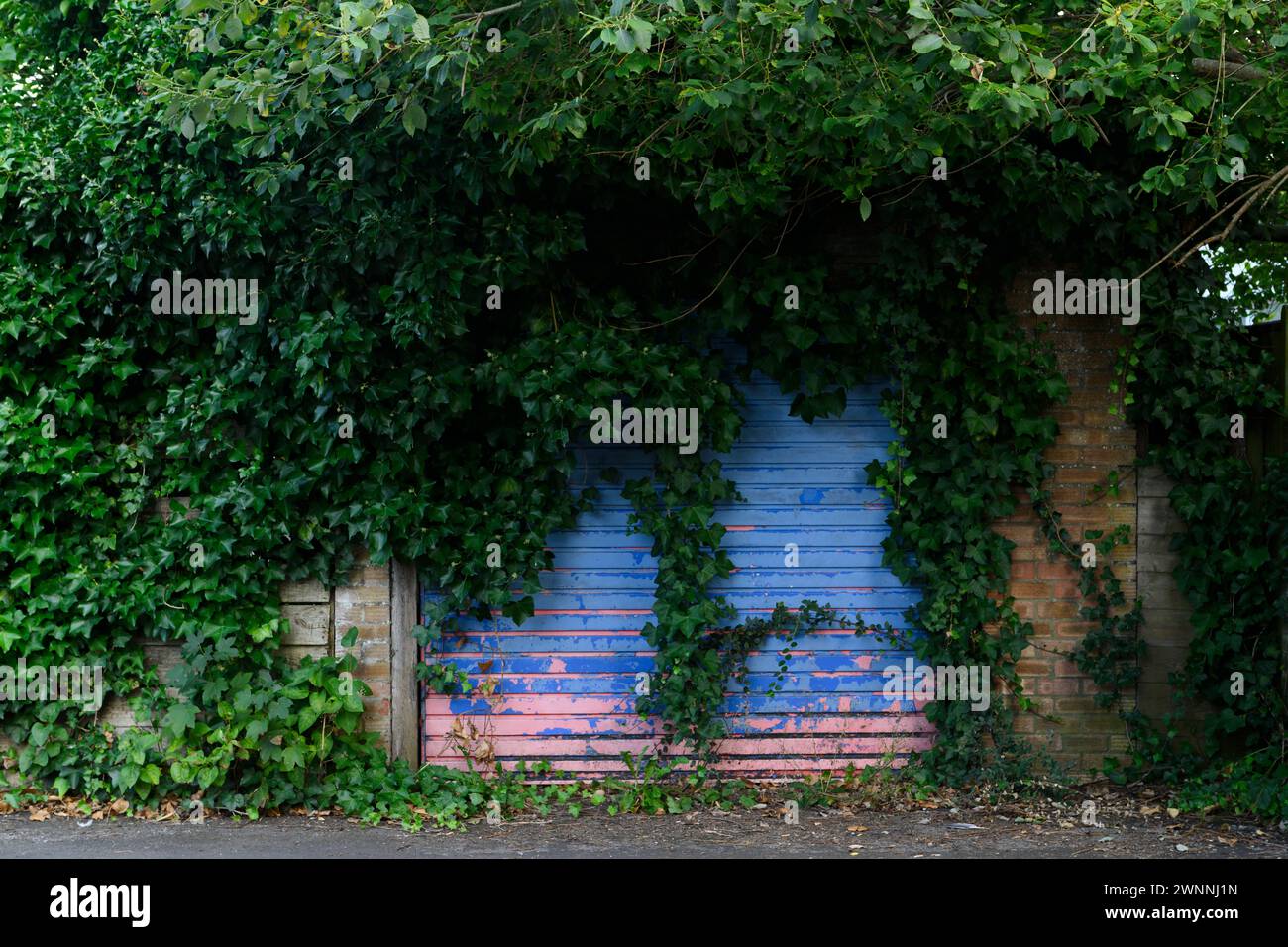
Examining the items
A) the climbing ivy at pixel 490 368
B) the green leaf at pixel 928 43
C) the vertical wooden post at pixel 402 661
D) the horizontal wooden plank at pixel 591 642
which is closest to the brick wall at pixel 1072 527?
the climbing ivy at pixel 490 368

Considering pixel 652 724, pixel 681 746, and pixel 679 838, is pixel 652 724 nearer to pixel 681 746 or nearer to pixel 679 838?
pixel 681 746

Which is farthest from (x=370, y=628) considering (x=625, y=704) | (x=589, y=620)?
(x=625, y=704)

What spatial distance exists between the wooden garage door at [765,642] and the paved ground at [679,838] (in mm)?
477

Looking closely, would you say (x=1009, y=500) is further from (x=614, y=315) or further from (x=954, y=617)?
(x=614, y=315)

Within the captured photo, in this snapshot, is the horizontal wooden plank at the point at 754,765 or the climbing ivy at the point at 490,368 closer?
the climbing ivy at the point at 490,368

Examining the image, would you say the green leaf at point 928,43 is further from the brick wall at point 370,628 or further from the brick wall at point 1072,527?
the brick wall at point 370,628

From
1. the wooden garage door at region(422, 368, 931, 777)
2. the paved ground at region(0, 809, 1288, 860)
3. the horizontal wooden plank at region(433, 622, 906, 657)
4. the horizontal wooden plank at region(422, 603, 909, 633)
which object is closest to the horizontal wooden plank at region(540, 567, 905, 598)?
the wooden garage door at region(422, 368, 931, 777)

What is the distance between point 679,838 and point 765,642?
4.06 feet

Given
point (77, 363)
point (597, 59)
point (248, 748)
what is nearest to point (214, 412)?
point (77, 363)

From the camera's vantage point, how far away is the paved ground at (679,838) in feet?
18.2

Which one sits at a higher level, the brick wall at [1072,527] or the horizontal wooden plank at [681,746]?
the brick wall at [1072,527]

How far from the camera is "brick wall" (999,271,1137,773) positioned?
6469 millimetres

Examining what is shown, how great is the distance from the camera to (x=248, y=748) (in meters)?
6.01

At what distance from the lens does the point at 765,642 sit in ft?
21.3
